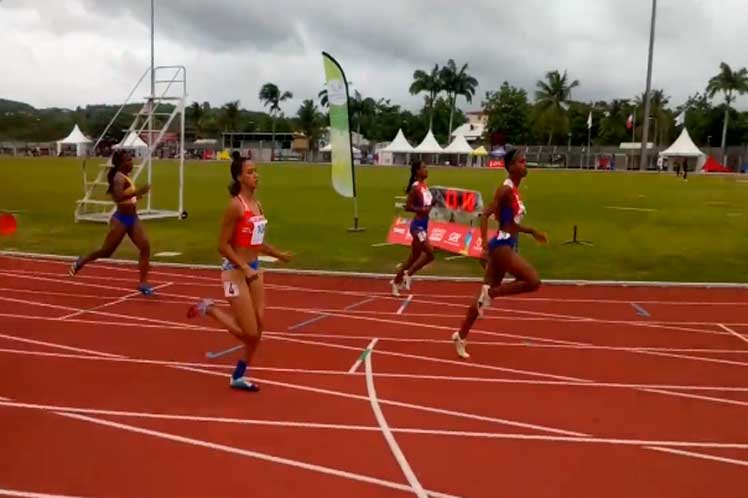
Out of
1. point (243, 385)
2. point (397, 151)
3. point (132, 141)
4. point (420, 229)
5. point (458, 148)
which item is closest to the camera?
Result: point (243, 385)

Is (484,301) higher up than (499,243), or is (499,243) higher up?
(499,243)

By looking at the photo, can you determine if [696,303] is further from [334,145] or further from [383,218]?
[383,218]

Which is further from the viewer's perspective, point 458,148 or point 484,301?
point 458,148

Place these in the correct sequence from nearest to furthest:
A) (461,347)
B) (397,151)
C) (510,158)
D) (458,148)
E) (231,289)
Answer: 1. (231,289)
2. (510,158)
3. (461,347)
4. (458,148)
5. (397,151)

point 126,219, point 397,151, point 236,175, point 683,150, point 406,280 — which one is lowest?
point 406,280

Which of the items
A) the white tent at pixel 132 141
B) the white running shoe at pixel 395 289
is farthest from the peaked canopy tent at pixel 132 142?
the white running shoe at pixel 395 289

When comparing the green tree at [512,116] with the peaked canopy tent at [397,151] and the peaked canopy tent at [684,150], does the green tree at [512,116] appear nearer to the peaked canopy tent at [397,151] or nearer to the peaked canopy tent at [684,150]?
the peaked canopy tent at [397,151]

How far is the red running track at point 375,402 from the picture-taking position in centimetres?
460

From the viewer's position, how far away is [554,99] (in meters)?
95.6

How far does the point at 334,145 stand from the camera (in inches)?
677

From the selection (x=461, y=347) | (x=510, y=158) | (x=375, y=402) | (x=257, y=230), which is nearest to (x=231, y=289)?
(x=257, y=230)

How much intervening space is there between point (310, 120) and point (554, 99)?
115 feet

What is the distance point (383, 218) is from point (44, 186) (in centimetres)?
1938

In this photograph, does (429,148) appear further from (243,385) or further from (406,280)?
(243,385)
